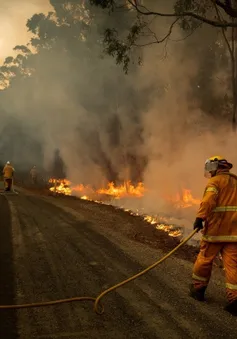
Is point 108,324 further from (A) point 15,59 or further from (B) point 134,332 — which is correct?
(A) point 15,59

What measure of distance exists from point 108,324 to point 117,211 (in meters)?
7.99

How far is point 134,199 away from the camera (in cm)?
1526

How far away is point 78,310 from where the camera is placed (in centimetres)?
373

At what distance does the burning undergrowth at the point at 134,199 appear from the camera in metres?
9.55

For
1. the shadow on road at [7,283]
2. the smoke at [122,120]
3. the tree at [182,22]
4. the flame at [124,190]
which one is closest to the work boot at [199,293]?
the shadow on road at [7,283]

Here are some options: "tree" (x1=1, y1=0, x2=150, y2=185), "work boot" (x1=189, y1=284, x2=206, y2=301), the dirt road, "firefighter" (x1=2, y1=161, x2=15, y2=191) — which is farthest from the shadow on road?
"tree" (x1=1, y1=0, x2=150, y2=185)

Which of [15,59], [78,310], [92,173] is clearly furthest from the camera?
[15,59]

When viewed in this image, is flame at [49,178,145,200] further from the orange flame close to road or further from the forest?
the forest

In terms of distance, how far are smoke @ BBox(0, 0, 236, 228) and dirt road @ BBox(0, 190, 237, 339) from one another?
683 centimetres

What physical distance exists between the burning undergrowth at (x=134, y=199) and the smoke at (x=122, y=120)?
0.43 metres

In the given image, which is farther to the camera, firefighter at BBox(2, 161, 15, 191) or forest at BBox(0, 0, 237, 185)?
firefighter at BBox(2, 161, 15, 191)

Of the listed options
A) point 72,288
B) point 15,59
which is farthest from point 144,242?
point 15,59

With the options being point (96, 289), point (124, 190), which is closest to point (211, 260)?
point (96, 289)

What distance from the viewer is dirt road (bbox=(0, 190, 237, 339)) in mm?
3324
